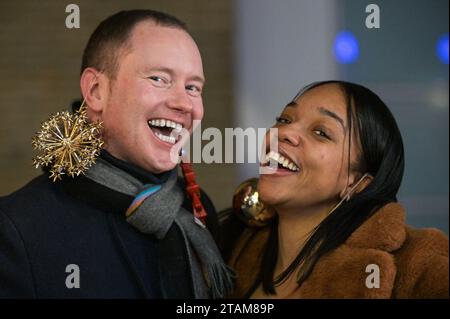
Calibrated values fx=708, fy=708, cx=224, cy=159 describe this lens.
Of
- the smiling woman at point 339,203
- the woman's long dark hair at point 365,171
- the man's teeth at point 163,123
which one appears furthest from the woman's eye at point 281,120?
the man's teeth at point 163,123

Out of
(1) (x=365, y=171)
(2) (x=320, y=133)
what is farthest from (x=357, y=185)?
(2) (x=320, y=133)

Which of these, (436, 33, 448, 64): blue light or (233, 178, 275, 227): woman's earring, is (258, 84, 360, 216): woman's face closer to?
(233, 178, 275, 227): woman's earring

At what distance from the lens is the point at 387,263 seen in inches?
58.5

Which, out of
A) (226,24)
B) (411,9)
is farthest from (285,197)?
(411,9)

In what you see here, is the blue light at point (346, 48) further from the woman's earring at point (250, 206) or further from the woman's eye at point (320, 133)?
the woman's earring at point (250, 206)

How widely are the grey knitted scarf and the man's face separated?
52 millimetres

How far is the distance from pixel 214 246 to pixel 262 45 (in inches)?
19.9

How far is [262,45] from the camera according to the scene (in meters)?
1.74

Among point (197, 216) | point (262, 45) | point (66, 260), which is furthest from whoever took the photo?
point (262, 45)

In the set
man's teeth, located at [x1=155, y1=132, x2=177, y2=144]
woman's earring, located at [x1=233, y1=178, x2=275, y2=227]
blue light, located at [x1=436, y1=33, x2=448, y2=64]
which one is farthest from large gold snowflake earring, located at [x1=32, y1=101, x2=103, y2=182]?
blue light, located at [x1=436, y1=33, x2=448, y2=64]

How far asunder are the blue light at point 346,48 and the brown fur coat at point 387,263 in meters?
0.38

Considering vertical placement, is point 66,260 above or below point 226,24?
below

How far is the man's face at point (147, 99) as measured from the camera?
1.54 metres

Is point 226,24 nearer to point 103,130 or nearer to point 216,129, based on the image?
point 216,129
